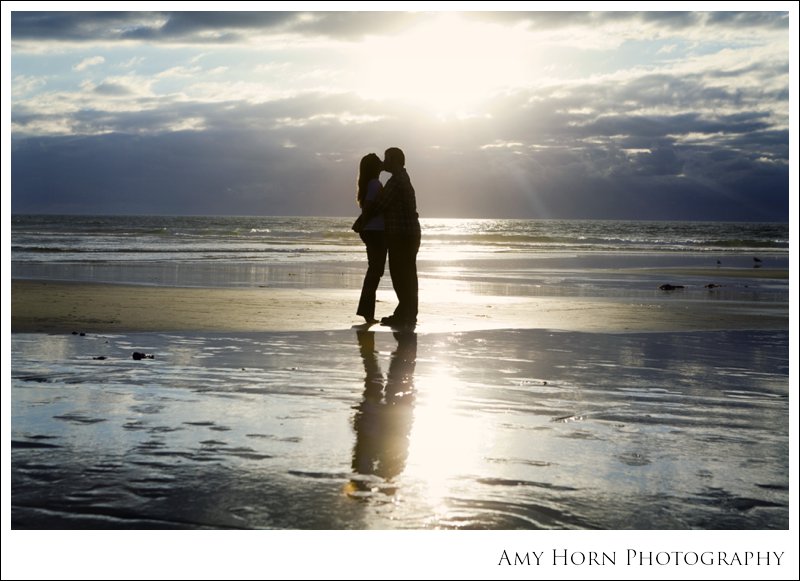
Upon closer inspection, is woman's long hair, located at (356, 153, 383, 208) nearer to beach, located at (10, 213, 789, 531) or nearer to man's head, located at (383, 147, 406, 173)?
man's head, located at (383, 147, 406, 173)

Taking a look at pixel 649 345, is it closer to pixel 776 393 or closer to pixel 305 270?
pixel 776 393

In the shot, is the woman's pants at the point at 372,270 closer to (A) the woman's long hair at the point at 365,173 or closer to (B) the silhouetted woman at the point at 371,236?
(B) the silhouetted woman at the point at 371,236

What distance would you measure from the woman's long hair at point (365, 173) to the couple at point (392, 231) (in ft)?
0.54

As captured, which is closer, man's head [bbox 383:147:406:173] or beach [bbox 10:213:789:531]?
beach [bbox 10:213:789:531]

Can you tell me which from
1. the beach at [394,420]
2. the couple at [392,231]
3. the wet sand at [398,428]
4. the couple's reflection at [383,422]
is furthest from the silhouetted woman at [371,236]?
the couple's reflection at [383,422]

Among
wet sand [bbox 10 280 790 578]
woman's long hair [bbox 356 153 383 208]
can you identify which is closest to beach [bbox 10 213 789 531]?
wet sand [bbox 10 280 790 578]

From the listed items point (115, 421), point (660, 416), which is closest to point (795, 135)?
point (660, 416)

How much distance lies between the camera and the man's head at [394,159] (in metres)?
11.4

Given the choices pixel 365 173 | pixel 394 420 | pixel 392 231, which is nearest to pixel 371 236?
pixel 392 231

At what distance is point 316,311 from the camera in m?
11.8

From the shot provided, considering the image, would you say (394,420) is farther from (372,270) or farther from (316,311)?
(316,311)

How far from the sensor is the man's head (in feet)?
37.3

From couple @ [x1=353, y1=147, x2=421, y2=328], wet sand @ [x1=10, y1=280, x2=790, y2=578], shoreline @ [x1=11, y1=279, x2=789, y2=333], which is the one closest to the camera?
wet sand @ [x1=10, y1=280, x2=790, y2=578]

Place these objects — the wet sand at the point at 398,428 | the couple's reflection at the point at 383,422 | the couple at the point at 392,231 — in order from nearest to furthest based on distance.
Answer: the wet sand at the point at 398,428, the couple's reflection at the point at 383,422, the couple at the point at 392,231
